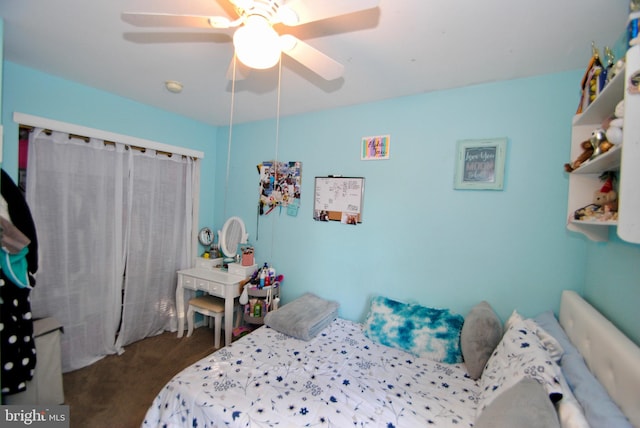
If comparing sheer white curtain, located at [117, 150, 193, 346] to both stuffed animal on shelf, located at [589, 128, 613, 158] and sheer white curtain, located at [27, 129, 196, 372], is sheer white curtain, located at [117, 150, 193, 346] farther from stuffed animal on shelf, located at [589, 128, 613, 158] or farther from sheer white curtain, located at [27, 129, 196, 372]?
stuffed animal on shelf, located at [589, 128, 613, 158]

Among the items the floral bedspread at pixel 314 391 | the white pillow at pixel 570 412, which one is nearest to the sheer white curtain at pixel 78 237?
the floral bedspread at pixel 314 391

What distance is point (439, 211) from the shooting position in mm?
1937

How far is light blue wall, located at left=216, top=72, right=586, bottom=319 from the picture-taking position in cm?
163

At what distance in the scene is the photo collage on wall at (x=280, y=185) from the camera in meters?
2.57

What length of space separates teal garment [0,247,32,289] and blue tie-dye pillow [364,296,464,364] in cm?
225

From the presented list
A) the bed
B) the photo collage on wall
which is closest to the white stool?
the bed

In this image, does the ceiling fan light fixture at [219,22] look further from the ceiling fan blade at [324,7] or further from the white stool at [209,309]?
the white stool at [209,309]

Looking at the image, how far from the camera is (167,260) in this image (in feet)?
8.98

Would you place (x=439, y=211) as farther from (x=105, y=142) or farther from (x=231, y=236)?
(x=105, y=142)

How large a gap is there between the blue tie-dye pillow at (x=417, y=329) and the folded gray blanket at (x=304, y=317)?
340 mm

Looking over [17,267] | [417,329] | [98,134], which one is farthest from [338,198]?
[17,267]

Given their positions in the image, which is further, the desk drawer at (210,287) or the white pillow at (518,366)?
the desk drawer at (210,287)

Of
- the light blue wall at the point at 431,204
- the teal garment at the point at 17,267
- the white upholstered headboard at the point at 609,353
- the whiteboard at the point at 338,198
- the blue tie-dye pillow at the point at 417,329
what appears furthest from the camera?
the whiteboard at the point at 338,198

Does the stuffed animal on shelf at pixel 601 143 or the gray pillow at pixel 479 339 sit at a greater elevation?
the stuffed animal on shelf at pixel 601 143
